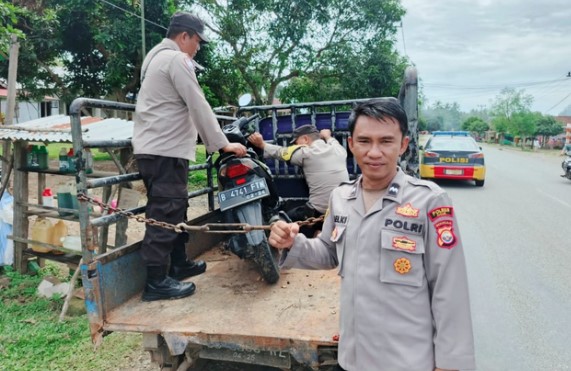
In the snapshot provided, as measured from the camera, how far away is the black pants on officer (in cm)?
401

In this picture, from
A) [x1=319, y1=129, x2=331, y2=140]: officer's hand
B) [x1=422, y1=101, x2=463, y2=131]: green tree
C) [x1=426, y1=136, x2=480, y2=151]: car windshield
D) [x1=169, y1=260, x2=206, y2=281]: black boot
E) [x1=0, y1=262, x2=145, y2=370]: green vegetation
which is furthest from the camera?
[x1=422, y1=101, x2=463, y2=131]: green tree

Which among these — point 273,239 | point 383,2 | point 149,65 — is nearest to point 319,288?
point 273,239

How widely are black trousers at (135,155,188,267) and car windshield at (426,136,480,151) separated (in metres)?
9.95

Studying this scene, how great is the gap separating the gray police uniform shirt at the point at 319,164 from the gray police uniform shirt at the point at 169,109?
134 cm

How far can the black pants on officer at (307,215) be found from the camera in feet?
13.1

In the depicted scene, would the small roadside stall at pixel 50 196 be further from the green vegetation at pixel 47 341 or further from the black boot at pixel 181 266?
the black boot at pixel 181 266

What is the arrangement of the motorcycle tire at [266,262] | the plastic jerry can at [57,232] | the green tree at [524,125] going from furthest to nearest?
the green tree at [524,125] < the plastic jerry can at [57,232] < the motorcycle tire at [266,262]

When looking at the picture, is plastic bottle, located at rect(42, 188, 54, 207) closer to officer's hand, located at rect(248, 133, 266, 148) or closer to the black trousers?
officer's hand, located at rect(248, 133, 266, 148)

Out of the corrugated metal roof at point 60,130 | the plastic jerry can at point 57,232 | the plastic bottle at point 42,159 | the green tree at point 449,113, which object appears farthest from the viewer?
the green tree at point 449,113

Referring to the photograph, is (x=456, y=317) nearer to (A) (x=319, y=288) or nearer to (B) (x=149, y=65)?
(A) (x=319, y=288)

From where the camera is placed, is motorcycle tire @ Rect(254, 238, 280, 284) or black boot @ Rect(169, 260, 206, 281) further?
black boot @ Rect(169, 260, 206, 281)

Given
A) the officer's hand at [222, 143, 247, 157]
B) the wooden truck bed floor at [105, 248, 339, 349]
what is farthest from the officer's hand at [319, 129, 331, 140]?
the wooden truck bed floor at [105, 248, 339, 349]

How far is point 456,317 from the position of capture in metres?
1.46

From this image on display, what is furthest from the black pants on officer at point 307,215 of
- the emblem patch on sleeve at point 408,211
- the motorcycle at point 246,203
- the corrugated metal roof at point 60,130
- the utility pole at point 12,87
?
the utility pole at point 12,87
